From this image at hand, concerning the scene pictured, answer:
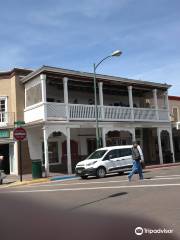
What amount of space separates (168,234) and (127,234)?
714 millimetres

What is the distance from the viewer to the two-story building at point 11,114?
26.5 meters

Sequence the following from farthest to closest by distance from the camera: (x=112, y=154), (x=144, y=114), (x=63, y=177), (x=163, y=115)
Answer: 1. (x=163, y=115)
2. (x=144, y=114)
3. (x=63, y=177)
4. (x=112, y=154)

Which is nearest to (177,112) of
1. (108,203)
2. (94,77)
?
(94,77)

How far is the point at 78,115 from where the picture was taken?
84.7 feet

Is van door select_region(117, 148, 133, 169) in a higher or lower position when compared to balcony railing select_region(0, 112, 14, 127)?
lower

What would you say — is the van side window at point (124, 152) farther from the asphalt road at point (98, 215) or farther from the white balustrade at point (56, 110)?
the asphalt road at point (98, 215)

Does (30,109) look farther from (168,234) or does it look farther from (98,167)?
(168,234)

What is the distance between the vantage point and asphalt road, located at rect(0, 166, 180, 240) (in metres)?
6.98

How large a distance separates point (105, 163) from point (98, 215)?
12286 millimetres

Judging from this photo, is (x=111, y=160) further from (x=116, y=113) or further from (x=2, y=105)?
(x=2, y=105)

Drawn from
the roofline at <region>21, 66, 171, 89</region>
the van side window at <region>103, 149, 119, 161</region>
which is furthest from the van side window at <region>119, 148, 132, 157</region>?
the roofline at <region>21, 66, 171, 89</region>

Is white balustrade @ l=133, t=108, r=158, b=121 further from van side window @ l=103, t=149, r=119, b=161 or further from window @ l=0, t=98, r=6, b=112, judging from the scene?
window @ l=0, t=98, r=6, b=112

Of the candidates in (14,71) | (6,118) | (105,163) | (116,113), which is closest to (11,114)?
(6,118)

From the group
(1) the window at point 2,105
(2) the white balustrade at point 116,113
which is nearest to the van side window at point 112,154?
(2) the white balustrade at point 116,113
